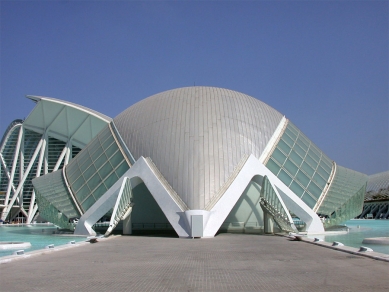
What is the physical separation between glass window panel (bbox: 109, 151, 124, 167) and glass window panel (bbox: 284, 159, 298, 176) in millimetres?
11052

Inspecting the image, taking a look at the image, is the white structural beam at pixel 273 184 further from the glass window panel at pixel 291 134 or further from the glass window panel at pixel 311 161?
the glass window panel at pixel 291 134

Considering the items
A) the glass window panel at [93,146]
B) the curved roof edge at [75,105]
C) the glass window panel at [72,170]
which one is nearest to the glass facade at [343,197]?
the glass window panel at [93,146]

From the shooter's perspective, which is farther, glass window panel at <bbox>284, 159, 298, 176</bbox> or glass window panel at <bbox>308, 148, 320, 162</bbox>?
glass window panel at <bbox>308, 148, 320, 162</bbox>

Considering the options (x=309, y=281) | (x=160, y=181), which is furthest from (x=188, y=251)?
(x=160, y=181)

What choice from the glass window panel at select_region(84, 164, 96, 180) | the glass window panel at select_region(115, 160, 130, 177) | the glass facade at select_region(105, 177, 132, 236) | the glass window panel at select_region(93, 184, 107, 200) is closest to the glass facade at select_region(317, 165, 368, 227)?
the glass facade at select_region(105, 177, 132, 236)

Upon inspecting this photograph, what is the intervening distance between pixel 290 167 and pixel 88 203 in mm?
13659

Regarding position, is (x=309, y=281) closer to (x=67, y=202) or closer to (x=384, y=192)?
(x=67, y=202)

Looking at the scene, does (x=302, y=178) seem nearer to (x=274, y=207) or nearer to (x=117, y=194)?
(x=274, y=207)

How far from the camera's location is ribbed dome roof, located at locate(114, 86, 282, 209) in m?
27.3

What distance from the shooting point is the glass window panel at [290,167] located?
30.5 m

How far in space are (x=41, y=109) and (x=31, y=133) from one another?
30.1 ft

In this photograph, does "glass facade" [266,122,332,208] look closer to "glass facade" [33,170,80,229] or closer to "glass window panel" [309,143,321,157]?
"glass window panel" [309,143,321,157]

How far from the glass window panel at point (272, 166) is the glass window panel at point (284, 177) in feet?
1.14

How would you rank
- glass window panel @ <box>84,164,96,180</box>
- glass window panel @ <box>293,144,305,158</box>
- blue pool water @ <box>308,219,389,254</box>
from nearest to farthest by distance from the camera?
blue pool water @ <box>308,219,389,254</box> < glass window panel @ <box>84,164,96,180</box> < glass window panel @ <box>293,144,305,158</box>
